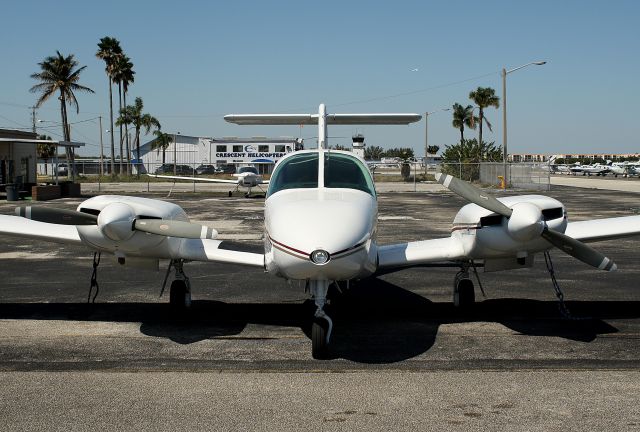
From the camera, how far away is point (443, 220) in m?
27.3

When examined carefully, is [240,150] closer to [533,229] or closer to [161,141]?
[161,141]

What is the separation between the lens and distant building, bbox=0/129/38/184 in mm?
42241

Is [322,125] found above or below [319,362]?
above

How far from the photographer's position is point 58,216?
8758mm

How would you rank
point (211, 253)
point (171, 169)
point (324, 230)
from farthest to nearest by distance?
1. point (171, 169)
2. point (211, 253)
3. point (324, 230)

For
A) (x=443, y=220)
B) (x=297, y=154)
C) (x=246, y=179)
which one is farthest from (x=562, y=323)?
(x=246, y=179)

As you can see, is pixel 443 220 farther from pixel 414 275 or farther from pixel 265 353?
pixel 265 353

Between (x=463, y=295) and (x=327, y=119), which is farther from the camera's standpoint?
(x=327, y=119)

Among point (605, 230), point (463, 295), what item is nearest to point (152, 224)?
point (463, 295)

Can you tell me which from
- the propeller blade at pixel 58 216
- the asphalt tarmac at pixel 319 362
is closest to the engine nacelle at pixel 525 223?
the asphalt tarmac at pixel 319 362

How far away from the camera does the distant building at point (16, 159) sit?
139 ft

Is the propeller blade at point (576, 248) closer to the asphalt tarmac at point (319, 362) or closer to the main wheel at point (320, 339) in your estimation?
the asphalt tarmac at point (319, 362)

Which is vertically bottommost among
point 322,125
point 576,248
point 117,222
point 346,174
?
point 576,248

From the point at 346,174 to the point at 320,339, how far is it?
7.76ft
